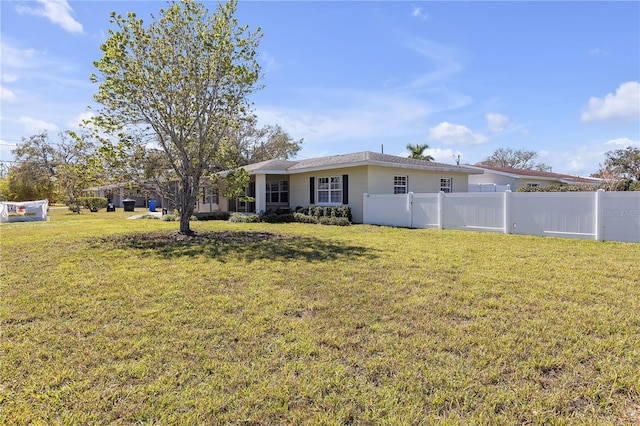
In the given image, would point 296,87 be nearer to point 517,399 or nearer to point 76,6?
point 76,6

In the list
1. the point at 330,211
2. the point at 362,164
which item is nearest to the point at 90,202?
the point at 330,211

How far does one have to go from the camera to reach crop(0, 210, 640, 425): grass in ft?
7.78

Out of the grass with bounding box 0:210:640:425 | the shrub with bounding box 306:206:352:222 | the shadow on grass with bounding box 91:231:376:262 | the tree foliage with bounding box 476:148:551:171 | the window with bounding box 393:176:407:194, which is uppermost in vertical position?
the tree foliage with bounding box 476:148:551:171

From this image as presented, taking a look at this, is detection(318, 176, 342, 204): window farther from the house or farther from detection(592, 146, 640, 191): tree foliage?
detection(592, 146, 640, 191): tree foliage

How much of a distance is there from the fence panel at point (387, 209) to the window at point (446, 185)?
5821 millimetres

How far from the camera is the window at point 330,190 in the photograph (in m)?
16.8

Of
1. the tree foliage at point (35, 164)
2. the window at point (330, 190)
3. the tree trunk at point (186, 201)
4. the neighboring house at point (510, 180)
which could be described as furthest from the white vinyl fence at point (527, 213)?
the tree foliage at point (35, 164)

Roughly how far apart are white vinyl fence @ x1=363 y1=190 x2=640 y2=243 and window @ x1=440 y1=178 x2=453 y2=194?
5.95 meters

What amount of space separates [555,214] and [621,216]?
1445mm

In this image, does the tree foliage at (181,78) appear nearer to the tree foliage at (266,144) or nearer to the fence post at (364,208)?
the fence post at (364,208)

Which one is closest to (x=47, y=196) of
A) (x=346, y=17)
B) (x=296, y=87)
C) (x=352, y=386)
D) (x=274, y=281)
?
(x=296, y=87)

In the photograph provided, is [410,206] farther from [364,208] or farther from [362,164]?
[362,164]

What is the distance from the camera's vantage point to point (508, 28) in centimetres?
1087

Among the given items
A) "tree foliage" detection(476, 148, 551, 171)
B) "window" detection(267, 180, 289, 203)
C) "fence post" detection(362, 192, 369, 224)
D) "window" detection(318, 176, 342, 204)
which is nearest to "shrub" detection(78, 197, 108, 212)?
"window" detection(267, 180, 289, 203)
